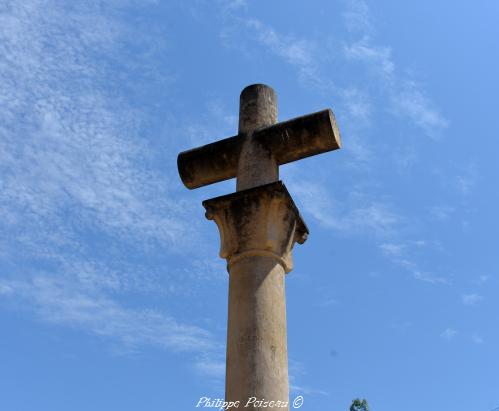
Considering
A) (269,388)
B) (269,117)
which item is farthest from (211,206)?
(269,388)

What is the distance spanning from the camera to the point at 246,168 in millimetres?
7531

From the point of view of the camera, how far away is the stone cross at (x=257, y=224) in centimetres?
581

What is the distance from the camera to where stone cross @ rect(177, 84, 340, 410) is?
5.81 m

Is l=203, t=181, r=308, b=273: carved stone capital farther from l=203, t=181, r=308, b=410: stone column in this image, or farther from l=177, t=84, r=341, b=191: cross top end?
l=177, t=84, r=341, b=191: cross top end

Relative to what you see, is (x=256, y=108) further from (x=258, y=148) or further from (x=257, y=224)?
(x=257, y=224)

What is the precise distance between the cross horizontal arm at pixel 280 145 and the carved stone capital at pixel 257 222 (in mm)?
882

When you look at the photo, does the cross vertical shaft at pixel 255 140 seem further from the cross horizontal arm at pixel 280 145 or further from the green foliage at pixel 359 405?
the green foliage at pixel 359 405

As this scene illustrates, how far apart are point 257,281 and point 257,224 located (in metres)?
0.72

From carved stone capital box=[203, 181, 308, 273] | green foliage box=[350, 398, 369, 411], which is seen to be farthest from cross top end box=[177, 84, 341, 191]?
green foliage box=[350, 398, 369, 411]

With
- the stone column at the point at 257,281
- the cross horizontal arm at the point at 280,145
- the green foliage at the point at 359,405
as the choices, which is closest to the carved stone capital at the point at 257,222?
the stone column at the point at 257,281

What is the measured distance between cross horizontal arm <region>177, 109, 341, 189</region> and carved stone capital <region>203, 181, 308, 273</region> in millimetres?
882

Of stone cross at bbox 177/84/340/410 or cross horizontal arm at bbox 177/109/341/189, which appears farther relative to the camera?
cross horizontal arm at bbox 177/109/341/189

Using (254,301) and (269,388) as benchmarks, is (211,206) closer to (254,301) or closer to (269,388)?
(254,301)

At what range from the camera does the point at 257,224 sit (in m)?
6.75
